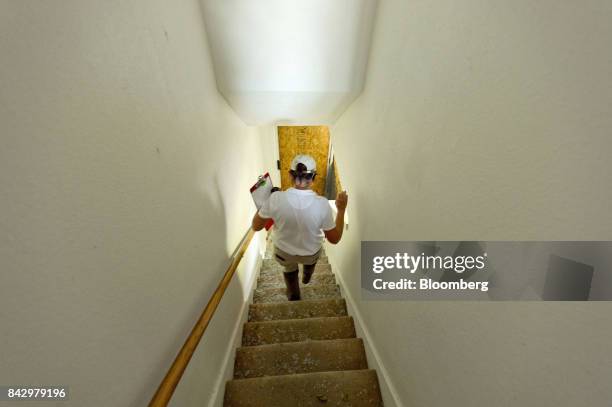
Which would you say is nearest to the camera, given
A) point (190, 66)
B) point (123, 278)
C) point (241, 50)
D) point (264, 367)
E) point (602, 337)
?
point (602, 337)

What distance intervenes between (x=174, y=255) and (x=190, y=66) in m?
0.96

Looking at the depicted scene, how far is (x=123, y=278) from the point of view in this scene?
69 cm

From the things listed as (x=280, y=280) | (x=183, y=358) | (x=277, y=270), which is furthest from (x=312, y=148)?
(x=183, y=358)

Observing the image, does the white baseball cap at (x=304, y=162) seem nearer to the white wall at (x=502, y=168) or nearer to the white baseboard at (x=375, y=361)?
the white wall at (x=502, y=168)

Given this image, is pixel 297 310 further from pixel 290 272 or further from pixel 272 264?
pixel 272 264

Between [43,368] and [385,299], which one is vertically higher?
[43,368]

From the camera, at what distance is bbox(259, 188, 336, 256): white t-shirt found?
1920mm

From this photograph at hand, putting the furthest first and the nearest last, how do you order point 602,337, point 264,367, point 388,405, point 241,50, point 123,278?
point 264,367
point 241,50
point 388,405
point 123,278
point 602,337

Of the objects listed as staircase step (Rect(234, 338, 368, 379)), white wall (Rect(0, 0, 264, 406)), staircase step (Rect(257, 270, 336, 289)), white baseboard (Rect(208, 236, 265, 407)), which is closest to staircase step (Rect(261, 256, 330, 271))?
staircase step (Rect(257, 270, 336, 289))

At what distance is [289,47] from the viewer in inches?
59.7

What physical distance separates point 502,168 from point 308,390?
1.64m

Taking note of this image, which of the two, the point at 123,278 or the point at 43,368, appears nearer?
the point at 43,368

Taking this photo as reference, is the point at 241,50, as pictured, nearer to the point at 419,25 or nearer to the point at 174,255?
the point at 419,25

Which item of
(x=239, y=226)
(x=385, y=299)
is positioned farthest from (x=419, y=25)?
(x=239, y=226)
